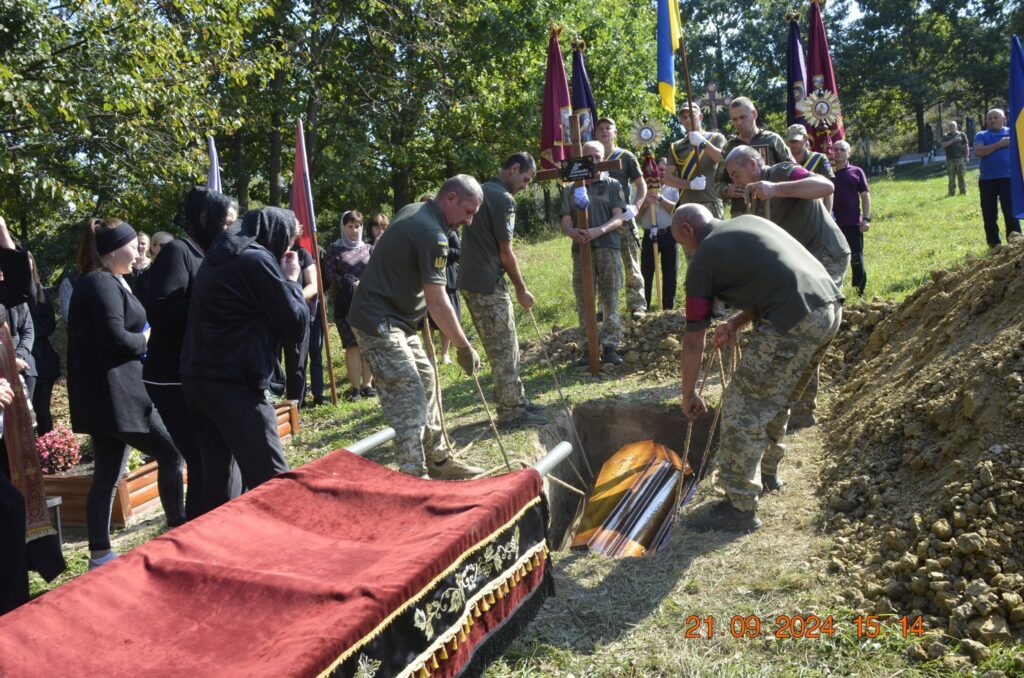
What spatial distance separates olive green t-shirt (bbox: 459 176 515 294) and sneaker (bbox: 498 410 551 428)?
45.4 inches

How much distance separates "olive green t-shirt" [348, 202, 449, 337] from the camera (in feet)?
16.5

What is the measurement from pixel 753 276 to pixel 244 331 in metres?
2.64

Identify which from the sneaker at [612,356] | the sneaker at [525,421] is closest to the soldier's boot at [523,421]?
the sneaker at [525,421]

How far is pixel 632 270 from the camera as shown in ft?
31.2

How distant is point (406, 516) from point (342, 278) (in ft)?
18.6

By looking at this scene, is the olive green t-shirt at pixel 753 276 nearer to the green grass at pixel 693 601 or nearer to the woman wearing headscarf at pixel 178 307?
the green grass at pixel 693 601

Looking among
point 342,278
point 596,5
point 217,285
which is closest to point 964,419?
point 217,285

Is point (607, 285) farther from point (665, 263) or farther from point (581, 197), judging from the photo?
point (665, 263)

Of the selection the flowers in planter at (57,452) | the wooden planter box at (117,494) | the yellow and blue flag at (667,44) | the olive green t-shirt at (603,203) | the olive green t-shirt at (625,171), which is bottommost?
the wooden planter box at (117,494)

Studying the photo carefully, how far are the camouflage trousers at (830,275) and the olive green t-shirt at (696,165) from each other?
2.24 meters

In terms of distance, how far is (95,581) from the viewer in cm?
264

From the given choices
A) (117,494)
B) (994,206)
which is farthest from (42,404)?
(994,206)

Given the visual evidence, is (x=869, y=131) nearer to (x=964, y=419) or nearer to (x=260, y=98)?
(x=260, y=98)

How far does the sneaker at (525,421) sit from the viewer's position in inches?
273
